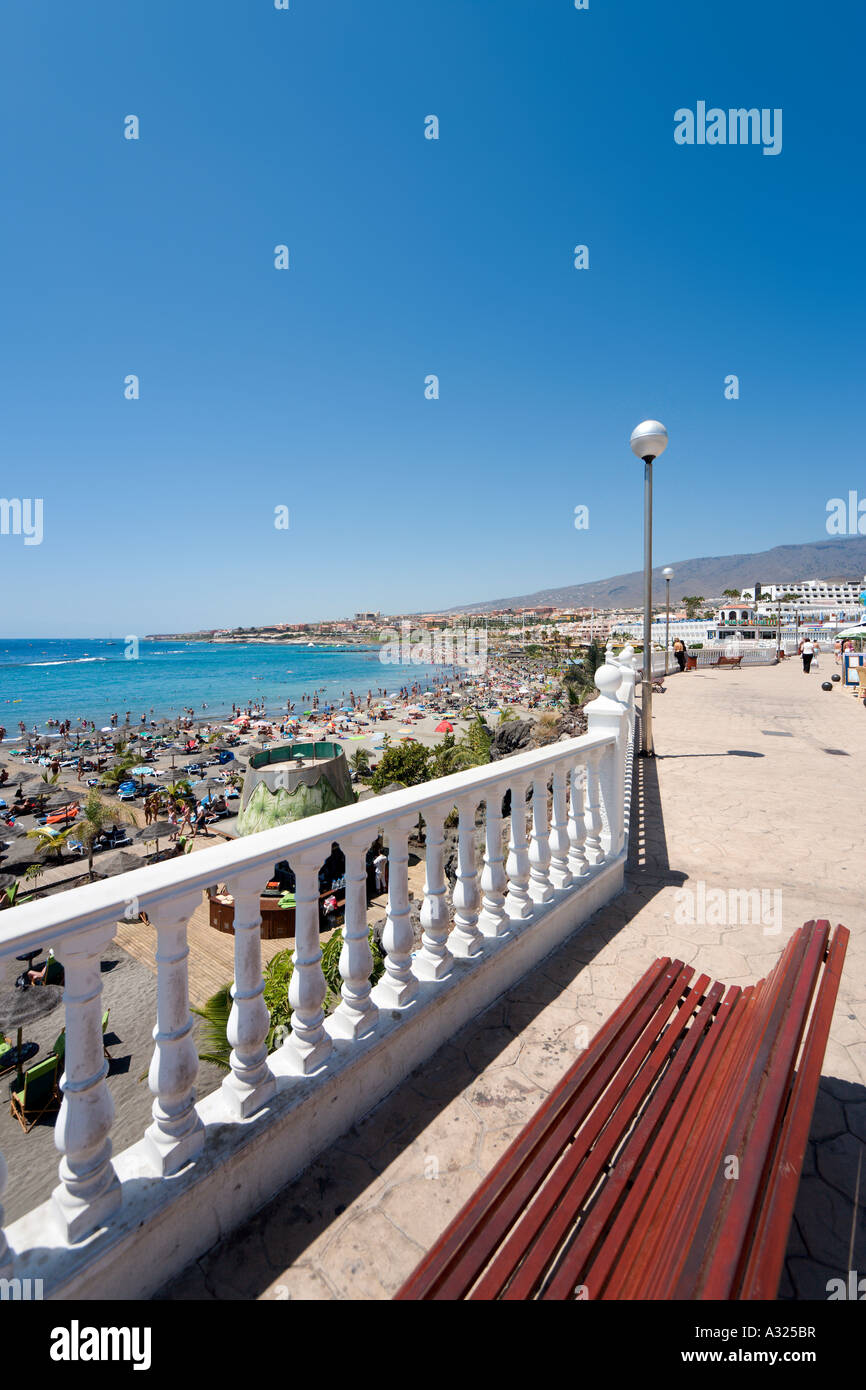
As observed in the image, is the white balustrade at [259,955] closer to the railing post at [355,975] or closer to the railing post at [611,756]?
the railing post at [355,975]

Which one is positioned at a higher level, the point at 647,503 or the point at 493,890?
the point at 647,503

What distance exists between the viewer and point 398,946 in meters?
2.23

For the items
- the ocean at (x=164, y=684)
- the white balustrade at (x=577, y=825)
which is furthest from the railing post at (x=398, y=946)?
the ocean at (x=164, y=684)

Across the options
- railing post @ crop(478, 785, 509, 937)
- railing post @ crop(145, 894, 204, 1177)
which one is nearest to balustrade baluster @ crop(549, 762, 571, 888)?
railing post @ crop(478, 785, 509, 937)

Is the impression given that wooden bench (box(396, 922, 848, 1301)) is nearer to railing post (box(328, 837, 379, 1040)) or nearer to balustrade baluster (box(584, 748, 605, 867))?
railing post (box(328, 837, 379, 1040))

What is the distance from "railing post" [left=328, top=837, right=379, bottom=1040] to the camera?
2043 mm

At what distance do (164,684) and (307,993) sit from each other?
8954cm

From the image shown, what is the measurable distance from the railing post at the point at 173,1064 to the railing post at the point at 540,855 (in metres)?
1.94

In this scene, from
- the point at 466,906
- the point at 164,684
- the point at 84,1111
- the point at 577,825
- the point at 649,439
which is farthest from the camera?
the point at 164,684

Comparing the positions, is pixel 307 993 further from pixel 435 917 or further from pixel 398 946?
pixel 435 917

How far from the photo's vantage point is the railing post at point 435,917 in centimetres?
230

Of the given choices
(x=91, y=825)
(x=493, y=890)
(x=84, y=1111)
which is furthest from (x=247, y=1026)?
(x=91, y=825)

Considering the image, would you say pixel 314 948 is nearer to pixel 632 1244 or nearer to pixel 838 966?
pixel 632 1244
